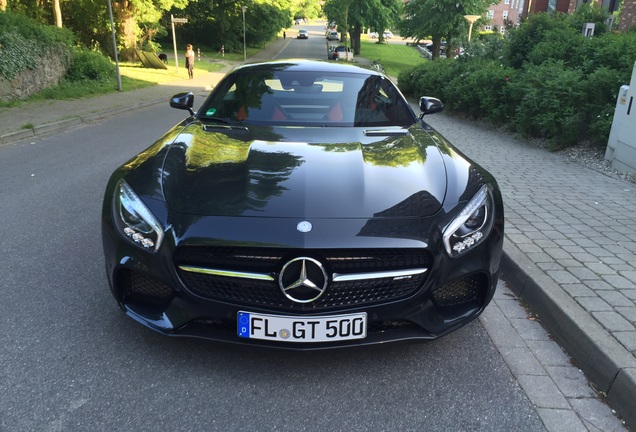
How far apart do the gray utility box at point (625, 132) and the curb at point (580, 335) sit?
3891 mm

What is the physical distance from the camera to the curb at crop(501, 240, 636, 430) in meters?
2.44

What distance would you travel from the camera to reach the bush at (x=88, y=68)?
17812 mm

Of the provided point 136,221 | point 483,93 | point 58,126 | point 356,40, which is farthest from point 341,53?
point 136,221

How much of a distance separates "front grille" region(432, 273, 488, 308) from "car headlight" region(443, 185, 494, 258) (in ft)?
0.61

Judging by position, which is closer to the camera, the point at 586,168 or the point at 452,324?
the point at 452,324

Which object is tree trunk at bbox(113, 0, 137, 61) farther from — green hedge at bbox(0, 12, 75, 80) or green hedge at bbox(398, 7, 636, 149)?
green hedge at bbox(398, 7, 636, 149)

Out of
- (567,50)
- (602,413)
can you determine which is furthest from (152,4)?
(602,413)

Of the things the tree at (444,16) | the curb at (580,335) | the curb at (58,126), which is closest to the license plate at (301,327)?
the curb at (580,335)

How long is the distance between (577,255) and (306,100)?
2.45 metres

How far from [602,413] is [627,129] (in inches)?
215

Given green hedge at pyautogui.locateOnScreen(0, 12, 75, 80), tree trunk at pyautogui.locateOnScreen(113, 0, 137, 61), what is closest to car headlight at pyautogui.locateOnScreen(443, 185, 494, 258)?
green hedge at pyautogui.locateOnScreen(0, 12, 75, 80)

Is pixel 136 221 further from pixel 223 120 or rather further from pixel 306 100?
pixel 306 100

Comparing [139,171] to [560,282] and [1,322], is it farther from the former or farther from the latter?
[560,282]

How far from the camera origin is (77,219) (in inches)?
195
